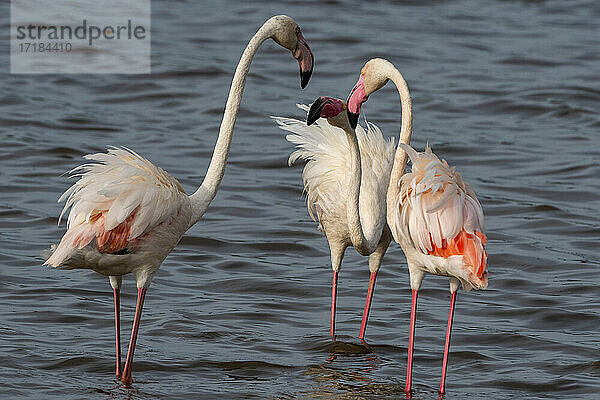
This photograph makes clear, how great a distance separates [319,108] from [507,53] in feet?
34.6

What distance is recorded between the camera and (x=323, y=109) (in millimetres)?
6293

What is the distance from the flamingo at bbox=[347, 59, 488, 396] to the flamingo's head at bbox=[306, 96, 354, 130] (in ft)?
1.31

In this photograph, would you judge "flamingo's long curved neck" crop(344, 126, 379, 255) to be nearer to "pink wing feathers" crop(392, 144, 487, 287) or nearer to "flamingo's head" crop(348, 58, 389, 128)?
"flamingo's head" crop(348, 58, 389, 128)

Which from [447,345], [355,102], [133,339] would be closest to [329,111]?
[355,102]

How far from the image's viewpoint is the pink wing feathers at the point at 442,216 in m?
5.78

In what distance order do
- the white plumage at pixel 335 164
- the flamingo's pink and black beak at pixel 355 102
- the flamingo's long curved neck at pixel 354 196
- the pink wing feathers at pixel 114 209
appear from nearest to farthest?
the pink wing feathers at pixel 114 209 < the flamingo's pink and black beak at pixel 355 102 < the flamingo's long curved neck at pixel 354 196 < the white plumage at pixel 335 164

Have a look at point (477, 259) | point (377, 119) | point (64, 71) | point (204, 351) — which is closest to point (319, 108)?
point (477, 259)

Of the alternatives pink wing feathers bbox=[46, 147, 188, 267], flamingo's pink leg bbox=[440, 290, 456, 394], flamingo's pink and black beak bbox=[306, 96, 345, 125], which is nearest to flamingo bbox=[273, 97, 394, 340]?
flamingo's pink and black beak bbox=[306, 96, 345, 125]

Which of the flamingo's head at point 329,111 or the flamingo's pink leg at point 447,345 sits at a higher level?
the flamingo's head at point 329,111

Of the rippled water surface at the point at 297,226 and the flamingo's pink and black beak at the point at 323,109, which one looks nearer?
the flamingo's pink and black beak at the point at 323,109

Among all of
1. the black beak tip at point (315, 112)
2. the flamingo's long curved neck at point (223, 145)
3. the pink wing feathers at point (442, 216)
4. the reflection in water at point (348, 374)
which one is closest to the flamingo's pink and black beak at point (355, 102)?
the black beak tip at point (315, 112)

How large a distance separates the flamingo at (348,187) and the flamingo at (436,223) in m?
0.42

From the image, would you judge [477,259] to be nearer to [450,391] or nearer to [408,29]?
[450,391]

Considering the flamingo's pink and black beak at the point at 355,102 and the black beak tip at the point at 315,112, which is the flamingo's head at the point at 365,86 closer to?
the flamingo's pink and black beak at the point at 355,102
